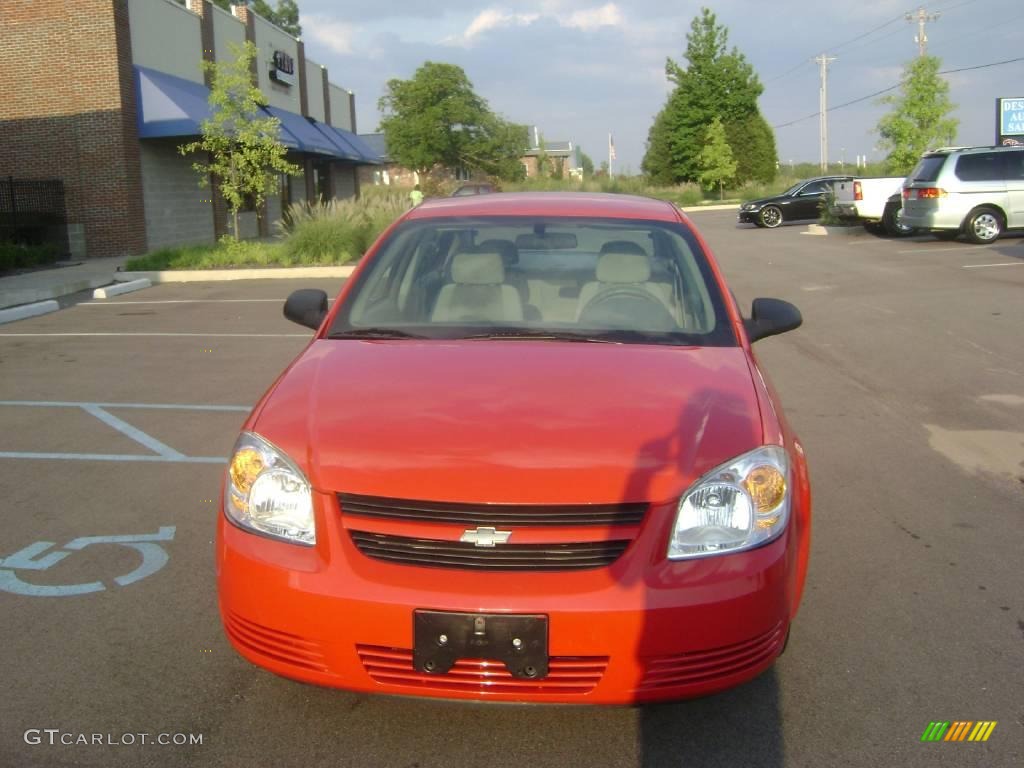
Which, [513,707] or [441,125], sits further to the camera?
[441,125]

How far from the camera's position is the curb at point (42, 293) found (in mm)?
15844

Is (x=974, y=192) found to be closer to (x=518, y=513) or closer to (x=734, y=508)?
(x=734, y=508)

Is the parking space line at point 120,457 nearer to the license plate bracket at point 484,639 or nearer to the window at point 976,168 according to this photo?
the license plate bracket at point 484,639

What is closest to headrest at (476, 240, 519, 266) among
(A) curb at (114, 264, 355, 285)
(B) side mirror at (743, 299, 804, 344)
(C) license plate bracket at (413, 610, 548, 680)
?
(B) side mirror at (743, 299, 804, 344)

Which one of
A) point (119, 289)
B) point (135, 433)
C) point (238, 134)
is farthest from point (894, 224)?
point (135, 433)

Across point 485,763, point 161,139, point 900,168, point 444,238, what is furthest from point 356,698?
point 900,168

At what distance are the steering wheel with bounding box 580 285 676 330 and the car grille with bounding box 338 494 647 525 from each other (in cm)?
138

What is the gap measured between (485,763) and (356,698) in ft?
1.88

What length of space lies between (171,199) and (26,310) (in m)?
12.7

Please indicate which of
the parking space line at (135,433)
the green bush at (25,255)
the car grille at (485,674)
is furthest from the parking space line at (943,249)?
the car grille at (485,674)

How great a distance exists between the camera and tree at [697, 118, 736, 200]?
59.4 meters

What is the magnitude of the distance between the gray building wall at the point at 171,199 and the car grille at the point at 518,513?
24.4m

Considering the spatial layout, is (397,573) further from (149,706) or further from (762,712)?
(762,712)

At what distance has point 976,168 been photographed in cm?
2097
